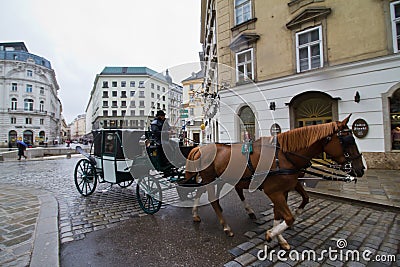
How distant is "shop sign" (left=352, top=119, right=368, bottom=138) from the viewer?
316 inches

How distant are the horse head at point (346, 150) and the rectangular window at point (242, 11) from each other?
10508 mm

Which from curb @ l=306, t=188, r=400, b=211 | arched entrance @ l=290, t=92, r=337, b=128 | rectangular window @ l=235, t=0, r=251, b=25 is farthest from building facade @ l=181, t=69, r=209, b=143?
rectangular window @ l=235, t=0, r=251, b=25

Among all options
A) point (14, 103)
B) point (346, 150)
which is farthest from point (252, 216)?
point (14, 103)

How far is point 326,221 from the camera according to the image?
357 cm

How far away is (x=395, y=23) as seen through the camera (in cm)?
754

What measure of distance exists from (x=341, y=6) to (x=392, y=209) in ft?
27.7

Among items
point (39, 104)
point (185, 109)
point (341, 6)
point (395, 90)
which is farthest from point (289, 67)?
point (39, 104)

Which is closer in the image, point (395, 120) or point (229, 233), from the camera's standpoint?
point (229, 233)

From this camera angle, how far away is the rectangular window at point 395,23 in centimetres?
750

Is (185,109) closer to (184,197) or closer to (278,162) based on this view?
(184,197)

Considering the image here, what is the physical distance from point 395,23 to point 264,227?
30.8 feet

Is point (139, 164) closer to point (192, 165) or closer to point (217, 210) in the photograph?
point (192, 165)

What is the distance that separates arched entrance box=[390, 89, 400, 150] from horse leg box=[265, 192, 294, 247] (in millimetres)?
8009

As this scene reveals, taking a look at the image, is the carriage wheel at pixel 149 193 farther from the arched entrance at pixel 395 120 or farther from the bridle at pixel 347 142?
the arched entrance at pixel 395 120
